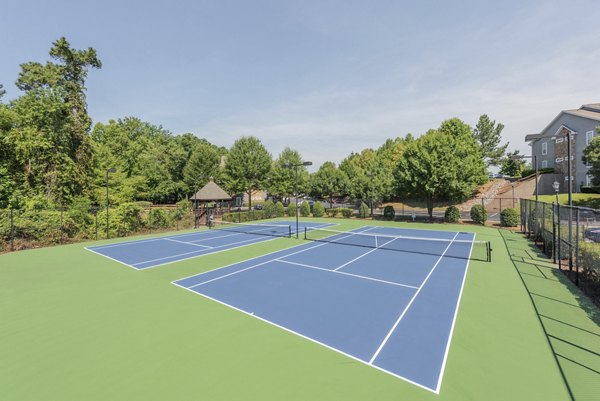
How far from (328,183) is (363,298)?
1538 inches

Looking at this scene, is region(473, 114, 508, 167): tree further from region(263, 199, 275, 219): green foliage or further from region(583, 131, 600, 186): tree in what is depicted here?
region(263, 199, 275, 219): green foliage

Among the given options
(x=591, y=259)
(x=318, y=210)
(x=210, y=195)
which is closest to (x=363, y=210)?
(x=318, y=210)

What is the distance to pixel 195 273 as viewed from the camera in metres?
12.1

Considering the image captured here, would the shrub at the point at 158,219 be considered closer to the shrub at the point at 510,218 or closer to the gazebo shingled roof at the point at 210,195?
the gazebo shingled roof at the point at 210,195

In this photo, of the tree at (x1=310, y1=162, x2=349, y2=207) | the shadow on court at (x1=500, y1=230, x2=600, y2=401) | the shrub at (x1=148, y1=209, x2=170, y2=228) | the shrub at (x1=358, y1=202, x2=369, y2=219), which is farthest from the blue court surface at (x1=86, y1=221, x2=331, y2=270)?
the tree at (x1=310, y1=162, x2=349, y2=207)

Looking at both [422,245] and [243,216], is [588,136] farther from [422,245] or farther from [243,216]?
[243,216]

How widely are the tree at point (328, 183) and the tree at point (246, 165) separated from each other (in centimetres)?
929

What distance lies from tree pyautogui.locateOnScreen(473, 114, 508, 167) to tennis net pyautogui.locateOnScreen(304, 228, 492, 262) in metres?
55.7

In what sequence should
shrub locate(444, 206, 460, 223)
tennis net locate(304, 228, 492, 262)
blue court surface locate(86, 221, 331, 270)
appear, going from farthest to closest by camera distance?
shrub locate(444, 206, 460, 223) < tennis net locate(304, 228, 492, 262) < blue court surface locate(86, 221, 331, 270)

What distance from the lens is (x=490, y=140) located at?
62875 millimetres

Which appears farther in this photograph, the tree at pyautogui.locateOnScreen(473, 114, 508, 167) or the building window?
the tree at pyautogui.locateOnScreen(473, 114, 508, 167)

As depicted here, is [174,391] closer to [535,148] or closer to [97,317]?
[97,317]

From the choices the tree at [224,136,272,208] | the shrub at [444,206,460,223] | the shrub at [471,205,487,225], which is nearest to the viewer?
the shrub at [471,205,487,225]

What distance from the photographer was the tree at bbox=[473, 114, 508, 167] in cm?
6234
